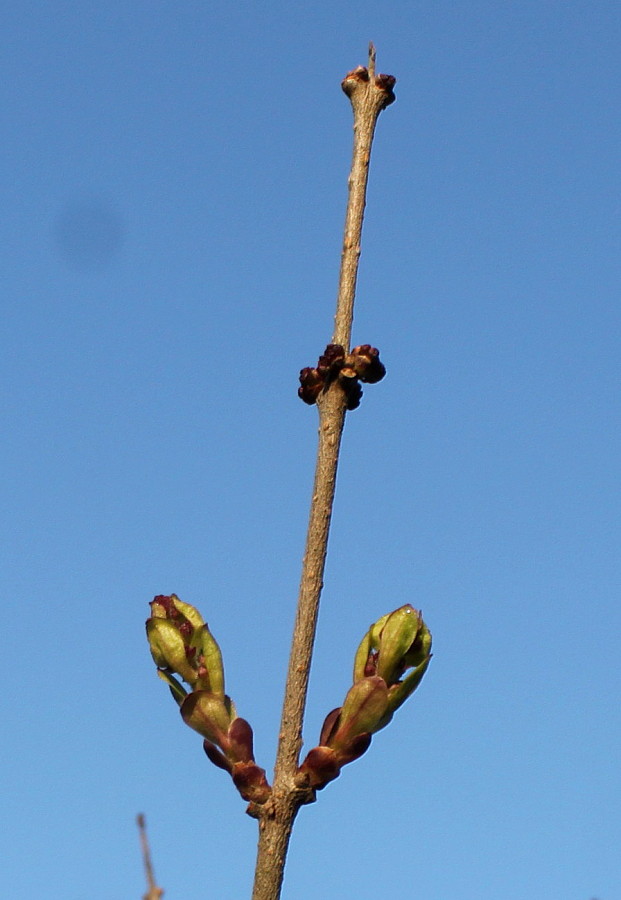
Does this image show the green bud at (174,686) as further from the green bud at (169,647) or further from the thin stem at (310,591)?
the thin stem at (310,591)

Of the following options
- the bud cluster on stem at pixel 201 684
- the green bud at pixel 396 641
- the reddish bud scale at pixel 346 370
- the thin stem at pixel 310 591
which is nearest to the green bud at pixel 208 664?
the bud cluster on stem at pixel 201 684

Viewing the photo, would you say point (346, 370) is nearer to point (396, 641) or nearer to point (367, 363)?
point (367, 363)

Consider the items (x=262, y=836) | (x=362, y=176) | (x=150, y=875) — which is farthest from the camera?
(x=362, y=176)

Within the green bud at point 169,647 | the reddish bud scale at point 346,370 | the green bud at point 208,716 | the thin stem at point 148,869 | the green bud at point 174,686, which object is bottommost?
the thin stem at point 148,869

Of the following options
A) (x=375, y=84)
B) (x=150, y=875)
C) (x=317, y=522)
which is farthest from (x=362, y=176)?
(x=150, y=875)

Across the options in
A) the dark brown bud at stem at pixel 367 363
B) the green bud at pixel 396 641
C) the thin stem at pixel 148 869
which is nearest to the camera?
the thin stem at pixel 148 869

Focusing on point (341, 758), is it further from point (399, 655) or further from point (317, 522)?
point (317, 522)

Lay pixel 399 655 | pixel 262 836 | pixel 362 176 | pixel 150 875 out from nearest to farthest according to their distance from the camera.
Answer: pixel 150 875
pixel 262 836
pixel 399 655
pixel 362 176
